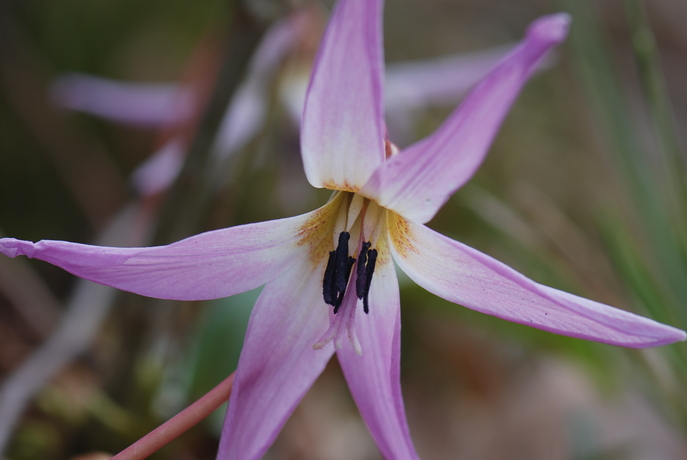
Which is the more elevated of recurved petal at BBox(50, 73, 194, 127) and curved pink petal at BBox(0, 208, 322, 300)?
recurved petal at BBox(50, 73, 194, 127)

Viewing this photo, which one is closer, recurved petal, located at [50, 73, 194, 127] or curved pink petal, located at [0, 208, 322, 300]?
curved pink petal, located at [0, 208, 322, 300]

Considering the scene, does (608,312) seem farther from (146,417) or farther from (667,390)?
(146,417)

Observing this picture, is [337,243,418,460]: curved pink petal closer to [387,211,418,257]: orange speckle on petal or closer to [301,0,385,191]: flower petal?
[387,211,418,257]: orange speckle on petal

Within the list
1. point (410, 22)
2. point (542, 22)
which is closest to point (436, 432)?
point (542, 22)

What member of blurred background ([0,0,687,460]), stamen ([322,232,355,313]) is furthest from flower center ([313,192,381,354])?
blurred background ([0,0,687,460])

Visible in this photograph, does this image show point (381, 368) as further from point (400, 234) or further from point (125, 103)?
point (125, 103)

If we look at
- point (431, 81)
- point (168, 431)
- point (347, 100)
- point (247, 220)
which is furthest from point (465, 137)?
point (247, 220)
